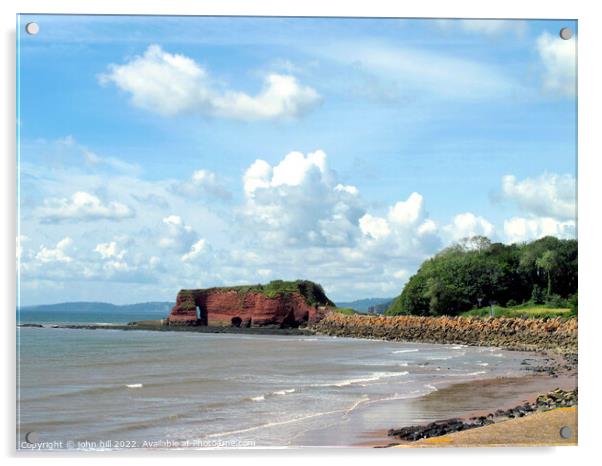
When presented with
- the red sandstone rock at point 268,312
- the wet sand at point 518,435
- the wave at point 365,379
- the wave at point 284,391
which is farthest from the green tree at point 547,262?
the red sandstone rock at point 268,312

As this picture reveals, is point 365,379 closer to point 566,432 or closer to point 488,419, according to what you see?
point 488,419

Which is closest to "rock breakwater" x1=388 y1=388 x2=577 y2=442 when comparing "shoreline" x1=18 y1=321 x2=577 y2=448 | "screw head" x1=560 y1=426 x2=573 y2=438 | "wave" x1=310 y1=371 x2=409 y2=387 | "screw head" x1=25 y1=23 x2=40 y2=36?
"shoreline" x1=18 y1=321 x2=577 y2=448

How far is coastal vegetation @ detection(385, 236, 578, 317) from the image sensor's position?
798 centimetres

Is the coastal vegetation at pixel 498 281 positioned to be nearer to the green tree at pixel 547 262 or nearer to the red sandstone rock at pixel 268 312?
the green tree at pixel 547 262

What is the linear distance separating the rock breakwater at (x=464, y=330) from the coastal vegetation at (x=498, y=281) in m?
0.34

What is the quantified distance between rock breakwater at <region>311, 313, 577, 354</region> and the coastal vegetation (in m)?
0.34

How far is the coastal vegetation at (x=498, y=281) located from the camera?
314 inches

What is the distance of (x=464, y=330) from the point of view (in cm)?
1847

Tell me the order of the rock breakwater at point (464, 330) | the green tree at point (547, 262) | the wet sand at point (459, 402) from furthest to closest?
1. the rock breakwater at point (464, 330)
2. the green tree at point (547, 262)
3. the wet sand at point (459, 402)

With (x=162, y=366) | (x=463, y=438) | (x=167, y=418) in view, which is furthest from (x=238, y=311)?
A: (x=463, y=438)

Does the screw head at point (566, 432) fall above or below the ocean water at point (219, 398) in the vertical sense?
above

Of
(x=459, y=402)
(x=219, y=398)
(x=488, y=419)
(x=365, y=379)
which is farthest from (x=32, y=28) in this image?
(x=365, y=379)

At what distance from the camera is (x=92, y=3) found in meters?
5.21

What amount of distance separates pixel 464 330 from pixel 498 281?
191 inches
